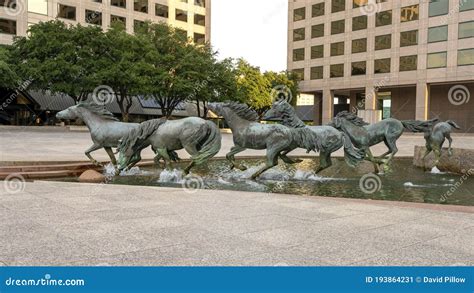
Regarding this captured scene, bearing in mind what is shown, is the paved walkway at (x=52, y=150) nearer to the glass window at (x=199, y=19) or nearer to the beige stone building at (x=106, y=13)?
the beige stone building at (x=106, y=13)

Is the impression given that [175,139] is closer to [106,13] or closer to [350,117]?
[350,117]

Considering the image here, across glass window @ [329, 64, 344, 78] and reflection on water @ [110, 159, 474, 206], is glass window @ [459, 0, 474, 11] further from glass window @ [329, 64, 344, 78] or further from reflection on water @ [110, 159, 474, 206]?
reflection on water @ [110, 159, 474, 206]

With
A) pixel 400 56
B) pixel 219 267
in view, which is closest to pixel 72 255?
pixel 219 267

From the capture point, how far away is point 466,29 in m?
56.4

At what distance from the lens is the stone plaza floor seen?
4.65 metres

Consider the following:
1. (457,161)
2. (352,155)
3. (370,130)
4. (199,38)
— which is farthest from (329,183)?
(199,38)

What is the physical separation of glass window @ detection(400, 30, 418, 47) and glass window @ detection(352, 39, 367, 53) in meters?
5.45

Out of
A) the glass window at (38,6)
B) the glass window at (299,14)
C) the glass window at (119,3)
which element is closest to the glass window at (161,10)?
the glass window at (119,3)

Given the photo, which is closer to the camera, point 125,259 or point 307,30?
point 125,259

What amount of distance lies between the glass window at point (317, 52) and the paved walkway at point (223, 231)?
212 ft

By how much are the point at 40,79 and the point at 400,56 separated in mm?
47091

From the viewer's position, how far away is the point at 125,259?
178 inches

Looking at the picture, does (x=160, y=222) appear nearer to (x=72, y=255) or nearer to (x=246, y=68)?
(x=72, y=255)

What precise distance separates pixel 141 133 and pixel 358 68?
59.0 metres
